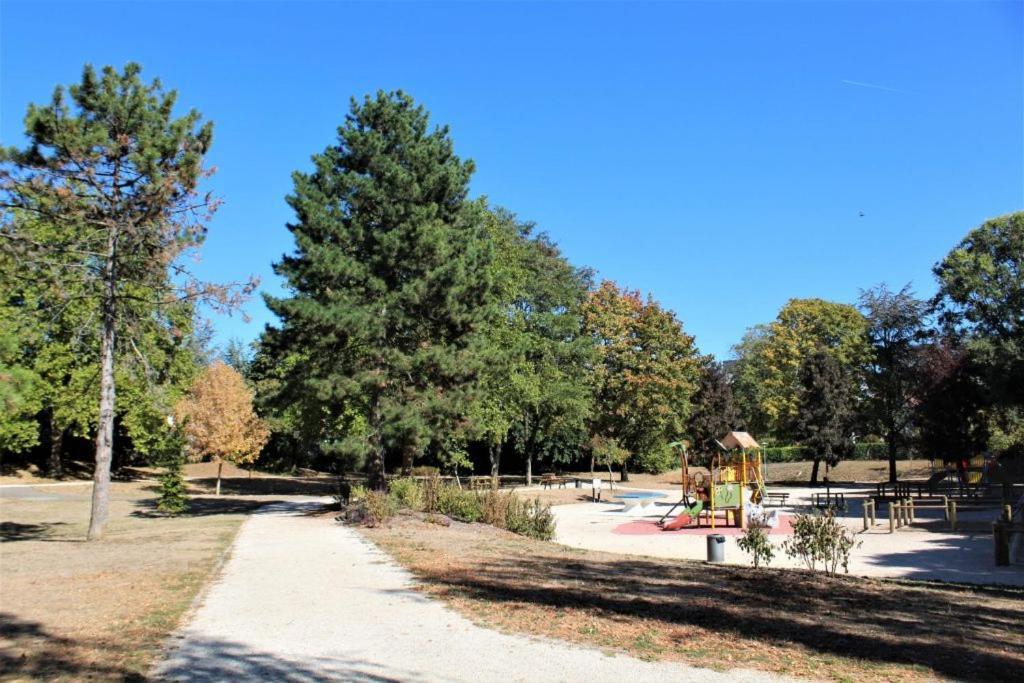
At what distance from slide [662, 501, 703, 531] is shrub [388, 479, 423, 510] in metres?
8.53

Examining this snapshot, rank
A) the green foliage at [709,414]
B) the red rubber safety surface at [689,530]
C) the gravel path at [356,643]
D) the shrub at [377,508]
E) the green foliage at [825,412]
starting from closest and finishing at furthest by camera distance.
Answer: the gravel path at [356,643] → the shrub at [377,508] → the red rubber safety surface at [689,530] → the green foliage at [825,412] → the green foliage at [709,414]

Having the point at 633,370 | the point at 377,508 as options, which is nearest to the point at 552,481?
the point at 633,370

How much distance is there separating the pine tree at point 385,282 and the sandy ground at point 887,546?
6.31m

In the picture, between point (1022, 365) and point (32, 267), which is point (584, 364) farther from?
point (32, 267)

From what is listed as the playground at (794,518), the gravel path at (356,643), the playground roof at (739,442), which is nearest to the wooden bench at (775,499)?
the playground at (794,518)

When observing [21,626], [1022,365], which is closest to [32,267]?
[21,626]

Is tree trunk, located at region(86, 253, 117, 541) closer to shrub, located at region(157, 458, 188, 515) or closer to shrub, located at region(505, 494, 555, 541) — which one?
shrub, located at region(157, 458, 188, 515)

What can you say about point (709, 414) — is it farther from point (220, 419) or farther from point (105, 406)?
point (105, 406)

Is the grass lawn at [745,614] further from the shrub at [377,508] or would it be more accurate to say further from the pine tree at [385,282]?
the pine tree at [385,282]

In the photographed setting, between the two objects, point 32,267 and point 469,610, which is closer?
point 469,610

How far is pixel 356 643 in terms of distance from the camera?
23.9 ft

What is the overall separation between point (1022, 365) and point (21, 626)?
107 ft

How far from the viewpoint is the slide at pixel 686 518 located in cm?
2478

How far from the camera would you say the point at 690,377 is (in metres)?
51.4
